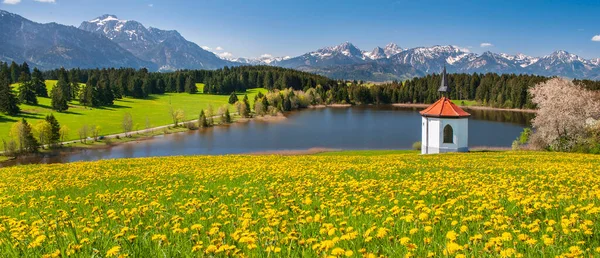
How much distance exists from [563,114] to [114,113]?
114796 millimetres

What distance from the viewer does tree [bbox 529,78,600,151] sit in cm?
4412

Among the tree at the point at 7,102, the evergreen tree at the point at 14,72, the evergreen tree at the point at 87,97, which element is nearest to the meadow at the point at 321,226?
the tree at the point at 7,102

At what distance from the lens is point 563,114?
146 feet

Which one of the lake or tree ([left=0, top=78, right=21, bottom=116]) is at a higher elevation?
tree ([left=0, top=78, right=21, bottom=116])

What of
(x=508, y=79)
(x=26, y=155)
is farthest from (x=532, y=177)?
(x=508, y=79)

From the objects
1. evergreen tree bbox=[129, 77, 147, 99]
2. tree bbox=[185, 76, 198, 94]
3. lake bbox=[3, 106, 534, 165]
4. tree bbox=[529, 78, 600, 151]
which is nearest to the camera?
tree bbox=[529, 78, 600, 151]

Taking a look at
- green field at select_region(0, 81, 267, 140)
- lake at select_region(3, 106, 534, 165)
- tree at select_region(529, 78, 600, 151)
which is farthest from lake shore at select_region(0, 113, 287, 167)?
tree at select_region(529, 78, 600, 151)

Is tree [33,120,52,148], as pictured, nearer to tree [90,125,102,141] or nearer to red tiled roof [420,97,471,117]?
tree [90,125,102,141]

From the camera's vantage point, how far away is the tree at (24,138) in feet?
225

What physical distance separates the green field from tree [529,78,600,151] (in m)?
89.1

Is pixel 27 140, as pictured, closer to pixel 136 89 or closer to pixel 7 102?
pixel 7 102

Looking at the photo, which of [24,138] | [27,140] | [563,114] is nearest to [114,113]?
[27,140]

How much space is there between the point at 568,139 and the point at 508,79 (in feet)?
456

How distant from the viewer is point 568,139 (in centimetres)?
4541
